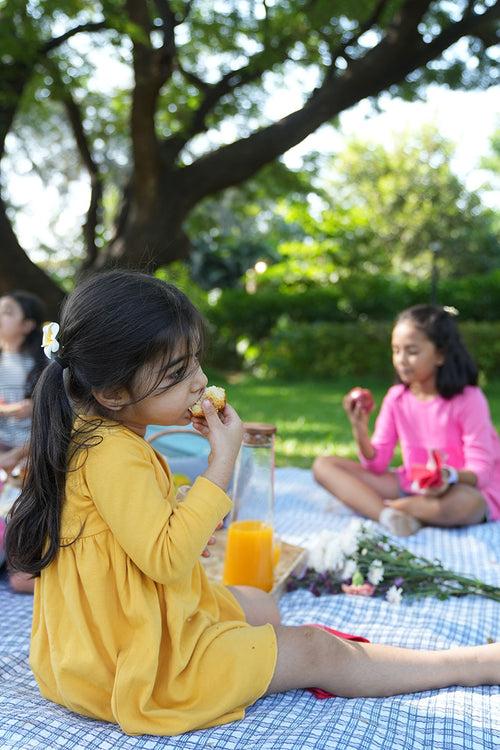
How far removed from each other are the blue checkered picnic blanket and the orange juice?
0.55 ft

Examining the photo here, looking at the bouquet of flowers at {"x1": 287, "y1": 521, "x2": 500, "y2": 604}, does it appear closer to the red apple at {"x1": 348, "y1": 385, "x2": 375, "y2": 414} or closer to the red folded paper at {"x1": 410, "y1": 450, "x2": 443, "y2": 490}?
the red folded paper at {"x1": 410, "y1": 450, "x2": 443, "y2": 490}

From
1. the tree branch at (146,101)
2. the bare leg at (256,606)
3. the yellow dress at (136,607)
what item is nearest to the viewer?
the yellow dress at (136,607)

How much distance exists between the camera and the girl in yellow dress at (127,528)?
4.91 ft

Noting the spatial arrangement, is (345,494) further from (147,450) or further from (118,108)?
(118,108)

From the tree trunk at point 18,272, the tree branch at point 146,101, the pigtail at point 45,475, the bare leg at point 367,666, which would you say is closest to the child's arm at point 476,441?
the bare leg at point 367,666

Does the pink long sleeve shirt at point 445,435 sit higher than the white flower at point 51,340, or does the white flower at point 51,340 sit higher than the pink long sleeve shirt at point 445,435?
the white flower at point 51,340

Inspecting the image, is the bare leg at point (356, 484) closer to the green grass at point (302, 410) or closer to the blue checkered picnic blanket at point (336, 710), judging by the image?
the blue checkered picnic blanket at point (336, 710)

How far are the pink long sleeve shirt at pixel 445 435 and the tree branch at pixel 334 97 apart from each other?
3.95 metres

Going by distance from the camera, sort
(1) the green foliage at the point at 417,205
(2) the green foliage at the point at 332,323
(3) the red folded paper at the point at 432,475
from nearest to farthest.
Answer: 1. (3) the red folded paper at the point at 432,475
2. (2) the green foliage at the point at 332,323
3. (1) the green foliage at the point at 417,205

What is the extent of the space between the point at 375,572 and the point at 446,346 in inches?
52.4

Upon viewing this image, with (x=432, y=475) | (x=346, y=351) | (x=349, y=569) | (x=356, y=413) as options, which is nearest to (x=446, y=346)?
(x=356, y=413)

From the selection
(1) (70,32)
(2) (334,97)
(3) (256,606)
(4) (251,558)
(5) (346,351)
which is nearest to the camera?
(3) (256,606)

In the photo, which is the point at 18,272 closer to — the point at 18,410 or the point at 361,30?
the point at 18,410

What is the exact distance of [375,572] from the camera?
2.51 m
